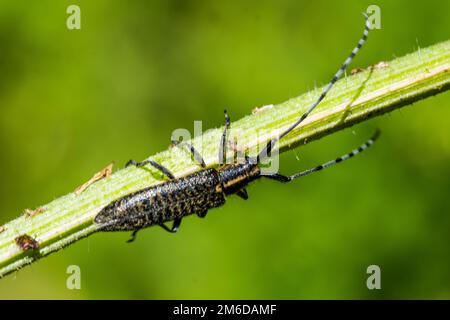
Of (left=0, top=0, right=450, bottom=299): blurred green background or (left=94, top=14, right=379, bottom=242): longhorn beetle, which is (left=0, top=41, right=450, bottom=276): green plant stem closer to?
(left=94, top=14, right=379, bottom=242): longhorn beetle

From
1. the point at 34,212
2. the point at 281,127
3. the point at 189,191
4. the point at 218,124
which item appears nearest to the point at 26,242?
the point at 34,212

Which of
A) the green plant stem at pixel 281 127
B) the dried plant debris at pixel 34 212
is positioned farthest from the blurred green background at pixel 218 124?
the dried plant debris at pixel 34 212

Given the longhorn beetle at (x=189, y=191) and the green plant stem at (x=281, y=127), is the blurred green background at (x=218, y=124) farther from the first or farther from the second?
the green plant stem at (x=281, y=127)

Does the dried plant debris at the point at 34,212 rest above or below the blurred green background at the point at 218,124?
below

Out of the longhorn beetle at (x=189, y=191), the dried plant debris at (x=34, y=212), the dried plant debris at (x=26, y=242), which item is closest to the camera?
the dried plant debris at (x=26, y=242)

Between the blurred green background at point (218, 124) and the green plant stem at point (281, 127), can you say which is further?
the blurred green background at point (218, 124)

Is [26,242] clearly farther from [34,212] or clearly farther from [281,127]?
[281,127]
